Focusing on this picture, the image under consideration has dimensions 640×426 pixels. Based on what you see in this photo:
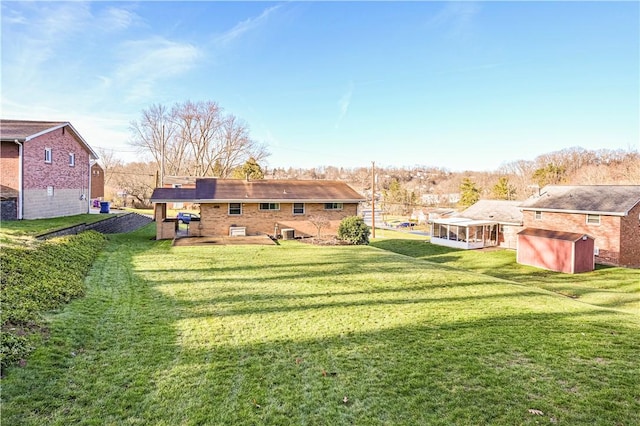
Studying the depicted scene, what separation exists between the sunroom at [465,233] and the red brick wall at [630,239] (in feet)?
28.5

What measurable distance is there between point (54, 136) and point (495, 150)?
179ft

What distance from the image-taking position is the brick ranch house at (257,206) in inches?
769

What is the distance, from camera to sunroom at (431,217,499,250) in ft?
91.9

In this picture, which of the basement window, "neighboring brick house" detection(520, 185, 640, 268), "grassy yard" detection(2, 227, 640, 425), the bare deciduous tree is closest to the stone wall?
"grassy yard" detection(2, 227, 640, 425)

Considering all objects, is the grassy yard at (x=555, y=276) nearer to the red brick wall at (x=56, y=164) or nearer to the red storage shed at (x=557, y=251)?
the red storage shed at (x=557, y=251)

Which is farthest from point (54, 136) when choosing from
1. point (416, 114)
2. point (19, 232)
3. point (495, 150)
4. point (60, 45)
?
point (495, 150)

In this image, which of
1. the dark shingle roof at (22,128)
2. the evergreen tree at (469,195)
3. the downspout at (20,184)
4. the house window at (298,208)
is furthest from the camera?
the evergreen tree at (469,195)

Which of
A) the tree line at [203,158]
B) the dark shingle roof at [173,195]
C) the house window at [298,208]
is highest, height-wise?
the tree line at [203,158]

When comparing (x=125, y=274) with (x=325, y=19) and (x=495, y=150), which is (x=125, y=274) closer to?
(x=325, y=19)

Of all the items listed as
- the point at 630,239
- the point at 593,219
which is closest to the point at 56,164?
the point at 593,219

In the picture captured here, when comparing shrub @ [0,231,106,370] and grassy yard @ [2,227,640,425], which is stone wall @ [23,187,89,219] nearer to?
shrub @ [0,231,106,370]

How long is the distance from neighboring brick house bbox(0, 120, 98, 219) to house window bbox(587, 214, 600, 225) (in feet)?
107

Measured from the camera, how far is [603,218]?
2173 centimetres

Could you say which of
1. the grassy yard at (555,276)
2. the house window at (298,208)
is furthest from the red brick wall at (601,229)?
the house window at (298,208)
